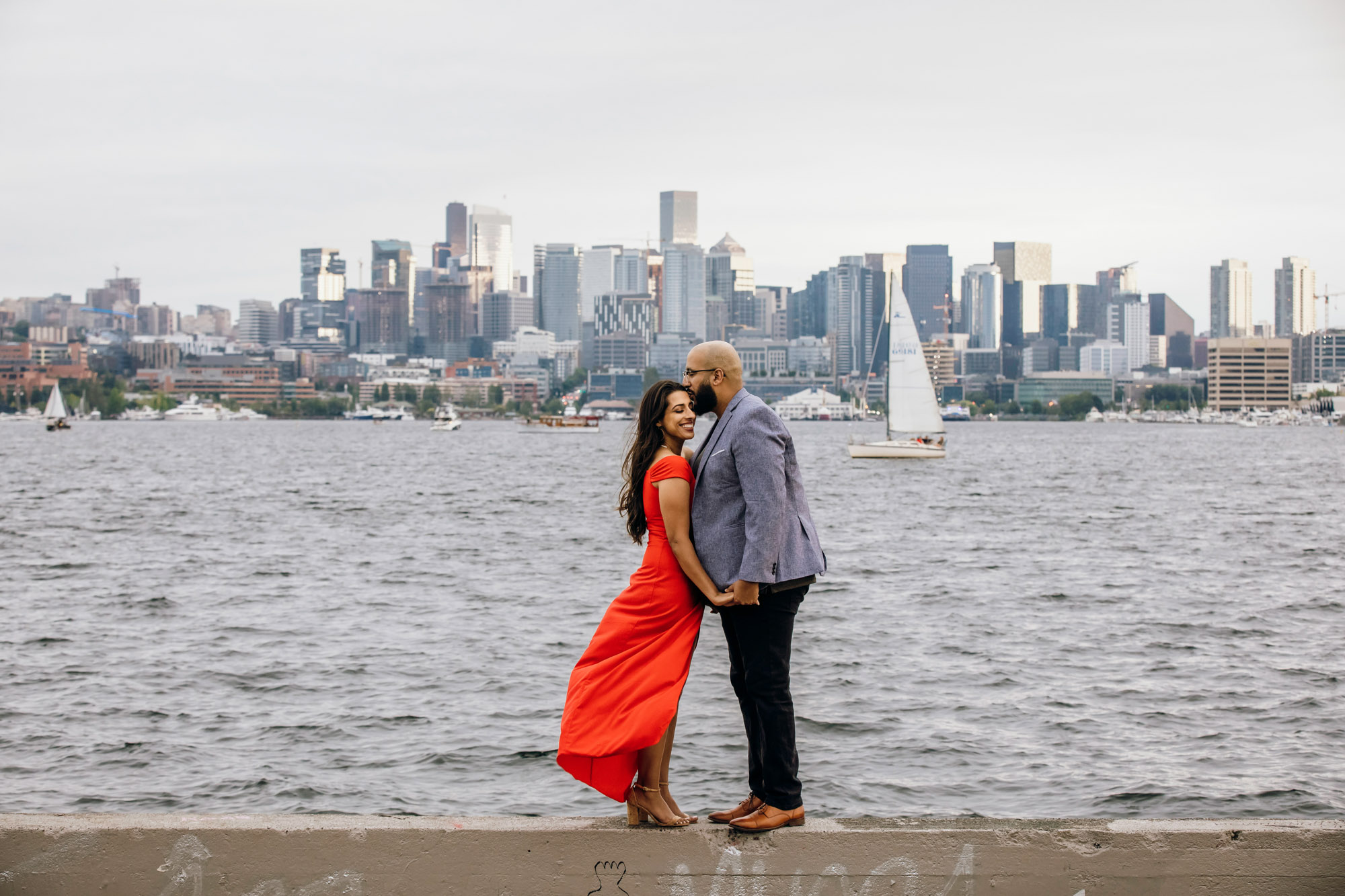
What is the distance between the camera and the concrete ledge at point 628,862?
4504 mm

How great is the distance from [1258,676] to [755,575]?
12259 mm

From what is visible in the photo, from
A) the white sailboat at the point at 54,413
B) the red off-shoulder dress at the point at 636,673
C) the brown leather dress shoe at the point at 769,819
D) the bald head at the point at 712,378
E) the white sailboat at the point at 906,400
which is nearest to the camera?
the brown leather dress shoe at the point at 769,819

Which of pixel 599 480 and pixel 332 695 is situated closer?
pixel 332 695

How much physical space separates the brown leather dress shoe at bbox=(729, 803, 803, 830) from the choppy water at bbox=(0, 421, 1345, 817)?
521cm

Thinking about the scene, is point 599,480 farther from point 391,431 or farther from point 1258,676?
point 391,431

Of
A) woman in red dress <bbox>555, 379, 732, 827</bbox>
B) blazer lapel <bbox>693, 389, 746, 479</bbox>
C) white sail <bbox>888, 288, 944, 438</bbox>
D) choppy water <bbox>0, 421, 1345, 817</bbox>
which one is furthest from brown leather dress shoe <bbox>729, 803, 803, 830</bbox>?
white sail <bbox>888, 288, 944, 438</bbox>

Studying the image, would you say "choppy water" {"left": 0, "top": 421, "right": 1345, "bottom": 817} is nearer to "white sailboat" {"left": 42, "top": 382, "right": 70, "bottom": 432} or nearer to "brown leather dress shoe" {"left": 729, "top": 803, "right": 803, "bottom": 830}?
"brown leather dress shoe" {"left": 729, "top": 803, "right": 803, "bottom": 830}

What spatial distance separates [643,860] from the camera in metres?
4.62

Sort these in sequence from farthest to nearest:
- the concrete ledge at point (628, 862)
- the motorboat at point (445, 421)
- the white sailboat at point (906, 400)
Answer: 1. the motorboat at point (445, 421)
2. the white sailboat at point (906, 400)
3. the concrete ledge at point (628, 862)

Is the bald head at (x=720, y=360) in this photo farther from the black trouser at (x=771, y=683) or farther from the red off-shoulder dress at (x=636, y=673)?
the black trouser at (x=771, y=683)

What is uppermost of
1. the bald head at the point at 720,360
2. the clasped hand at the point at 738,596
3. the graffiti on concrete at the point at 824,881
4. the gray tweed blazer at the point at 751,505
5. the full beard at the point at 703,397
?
the bald head at the point at 720,360

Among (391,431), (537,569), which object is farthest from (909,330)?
(391,431)

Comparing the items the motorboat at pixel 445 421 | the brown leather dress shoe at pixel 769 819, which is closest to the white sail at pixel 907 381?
the brown leather dress shoe at pixel 769 819

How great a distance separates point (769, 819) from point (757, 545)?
1.02 meters
